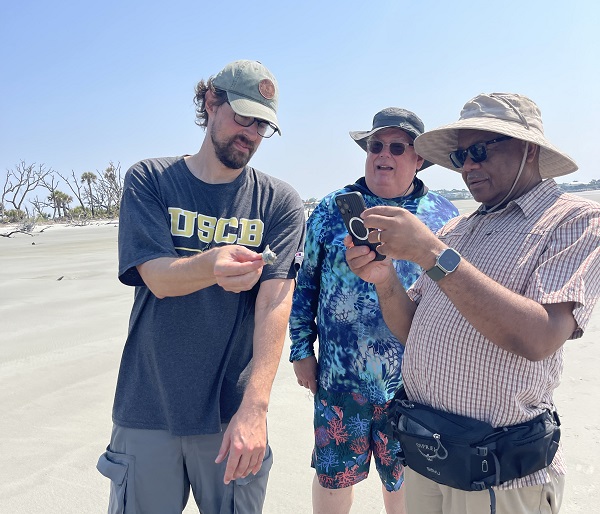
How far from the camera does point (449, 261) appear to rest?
5.81ft

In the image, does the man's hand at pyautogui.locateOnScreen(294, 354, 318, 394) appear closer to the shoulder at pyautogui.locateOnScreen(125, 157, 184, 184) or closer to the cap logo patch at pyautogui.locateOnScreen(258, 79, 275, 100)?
the shoulder at pyautogui.locateOnScreen(125, 157, 184, 184)

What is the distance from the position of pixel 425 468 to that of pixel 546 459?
46 cm

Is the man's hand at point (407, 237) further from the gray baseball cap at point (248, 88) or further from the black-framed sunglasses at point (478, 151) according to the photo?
the gray baseball cap at point (248, 88)

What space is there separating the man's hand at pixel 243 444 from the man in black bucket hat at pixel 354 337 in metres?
0.96

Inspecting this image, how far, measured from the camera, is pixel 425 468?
2051 mm

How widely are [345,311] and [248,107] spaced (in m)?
1.30

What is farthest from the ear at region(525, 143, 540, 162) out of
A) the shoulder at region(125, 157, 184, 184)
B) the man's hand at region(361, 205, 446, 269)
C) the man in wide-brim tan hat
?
the shoulder at region(125, 157, 184, 184)

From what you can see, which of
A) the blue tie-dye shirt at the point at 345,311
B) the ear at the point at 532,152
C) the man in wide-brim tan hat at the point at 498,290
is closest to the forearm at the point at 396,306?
the man in wide-brim tan hat at the point at 498,290

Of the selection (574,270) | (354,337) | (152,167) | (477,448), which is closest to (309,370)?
(354,337)

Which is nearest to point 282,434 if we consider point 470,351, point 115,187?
point 470,351

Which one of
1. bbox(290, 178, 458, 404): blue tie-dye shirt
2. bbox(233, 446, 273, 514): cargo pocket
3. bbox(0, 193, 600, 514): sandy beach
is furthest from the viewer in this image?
bbox(0, 193, 600, 514): sandy beach

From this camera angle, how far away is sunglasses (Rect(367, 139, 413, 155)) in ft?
10.2

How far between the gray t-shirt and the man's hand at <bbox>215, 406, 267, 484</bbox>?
206mm

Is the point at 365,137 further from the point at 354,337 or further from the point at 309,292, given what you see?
the point at 354,337
